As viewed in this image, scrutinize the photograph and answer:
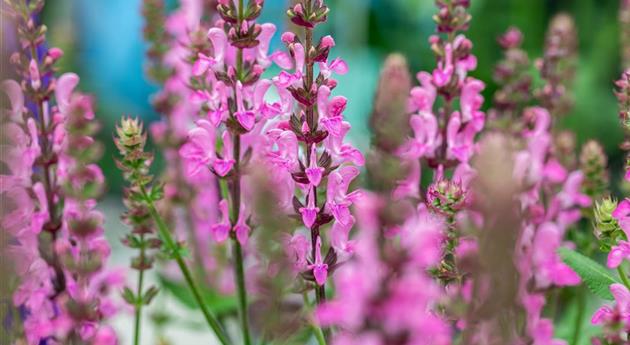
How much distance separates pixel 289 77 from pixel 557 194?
266mm

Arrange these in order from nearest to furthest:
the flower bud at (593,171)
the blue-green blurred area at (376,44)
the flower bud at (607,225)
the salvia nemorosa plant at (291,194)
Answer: the salvia nemorosa plant at (291,194) → the flower bud at (607,225) → the flower bud at (593,171) → the blue-green blurred area at (376,44)

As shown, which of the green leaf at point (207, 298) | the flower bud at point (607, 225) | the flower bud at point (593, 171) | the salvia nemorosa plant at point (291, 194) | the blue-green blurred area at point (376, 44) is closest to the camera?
the salvia nemorosa plant at point (291, 194)

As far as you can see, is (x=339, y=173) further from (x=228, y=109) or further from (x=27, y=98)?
(x=27, y=98)

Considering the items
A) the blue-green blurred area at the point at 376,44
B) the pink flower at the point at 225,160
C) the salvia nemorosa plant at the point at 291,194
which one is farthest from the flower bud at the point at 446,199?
the blue-green blurred area at the point at 376,44

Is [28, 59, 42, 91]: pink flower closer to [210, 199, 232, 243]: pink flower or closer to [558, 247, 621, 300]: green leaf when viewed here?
[210, 199, 232, 243]: pink flower

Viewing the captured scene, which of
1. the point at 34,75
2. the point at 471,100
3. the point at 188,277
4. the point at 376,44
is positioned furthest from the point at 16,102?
the point at 376,44

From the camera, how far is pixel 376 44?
7.14 feet

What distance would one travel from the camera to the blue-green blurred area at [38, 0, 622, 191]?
169cm

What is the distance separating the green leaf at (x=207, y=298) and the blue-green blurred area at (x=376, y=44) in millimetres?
848

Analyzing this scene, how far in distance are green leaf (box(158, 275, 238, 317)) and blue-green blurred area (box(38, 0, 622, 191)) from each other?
85 cm

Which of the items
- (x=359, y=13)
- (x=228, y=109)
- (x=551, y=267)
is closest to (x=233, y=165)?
(x=228, y=109)

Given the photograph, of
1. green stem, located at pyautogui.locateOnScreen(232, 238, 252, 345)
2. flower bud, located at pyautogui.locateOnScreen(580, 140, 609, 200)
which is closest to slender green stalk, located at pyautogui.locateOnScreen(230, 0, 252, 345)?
green stem, located at pyautogui.locateOnScreen(232, 238, 252, 345)

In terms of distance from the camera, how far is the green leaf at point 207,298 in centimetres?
66

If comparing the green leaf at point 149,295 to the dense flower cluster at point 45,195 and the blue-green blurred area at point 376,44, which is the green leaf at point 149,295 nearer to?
the dense flower cluster at point 45,195
